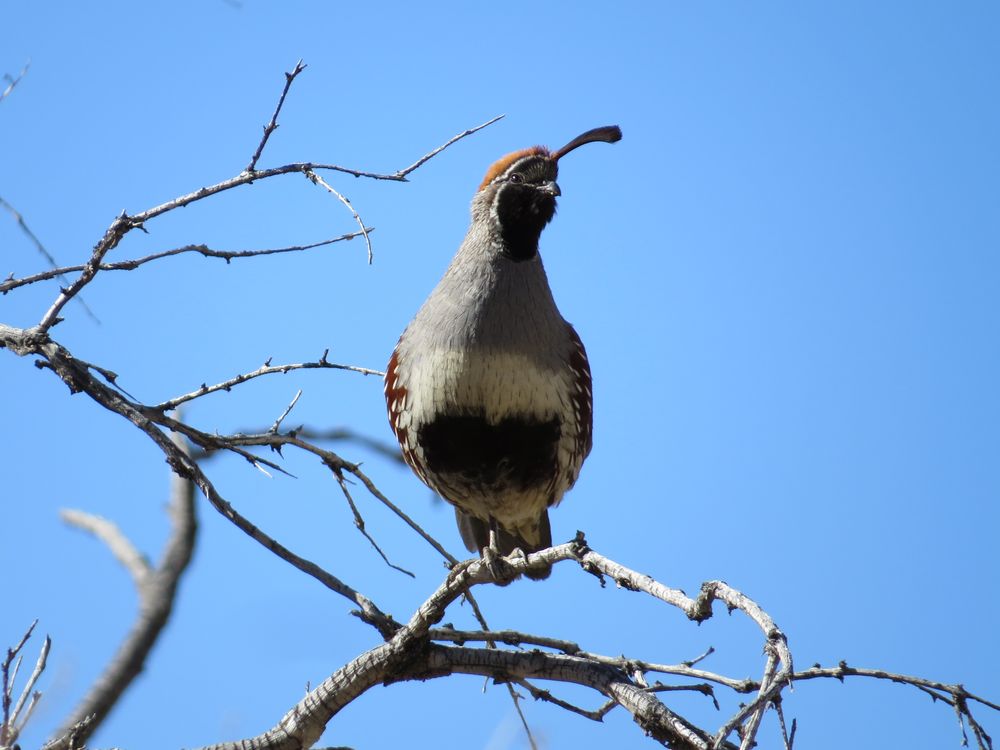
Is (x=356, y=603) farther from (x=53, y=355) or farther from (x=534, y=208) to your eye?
(x=534, y=208)

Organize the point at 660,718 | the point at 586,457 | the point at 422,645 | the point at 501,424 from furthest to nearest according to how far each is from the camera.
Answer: the point at 586,457 < the point at 501,424 < the point at 422,645 < the point at 660,718

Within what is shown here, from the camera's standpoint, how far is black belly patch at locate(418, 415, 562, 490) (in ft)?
13.8

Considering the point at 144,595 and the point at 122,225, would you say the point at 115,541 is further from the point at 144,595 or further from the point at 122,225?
the point at 122,225

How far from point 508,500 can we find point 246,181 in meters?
2.00

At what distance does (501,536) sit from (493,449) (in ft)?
2.99

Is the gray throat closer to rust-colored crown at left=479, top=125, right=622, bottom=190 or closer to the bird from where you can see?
the bird

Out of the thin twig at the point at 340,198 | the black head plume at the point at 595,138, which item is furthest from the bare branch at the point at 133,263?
the black head plume at the point at 595,138

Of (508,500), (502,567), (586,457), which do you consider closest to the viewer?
(502,567)

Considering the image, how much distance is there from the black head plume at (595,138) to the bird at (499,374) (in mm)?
11

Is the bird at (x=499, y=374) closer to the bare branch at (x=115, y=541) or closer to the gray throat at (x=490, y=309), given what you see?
the gray throat at (x=490, y=309)

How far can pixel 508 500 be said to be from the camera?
15.1ft

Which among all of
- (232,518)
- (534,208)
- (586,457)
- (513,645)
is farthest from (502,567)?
(534,208)

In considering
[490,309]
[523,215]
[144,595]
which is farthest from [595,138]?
[144,595]

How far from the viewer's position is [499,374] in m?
4.13
